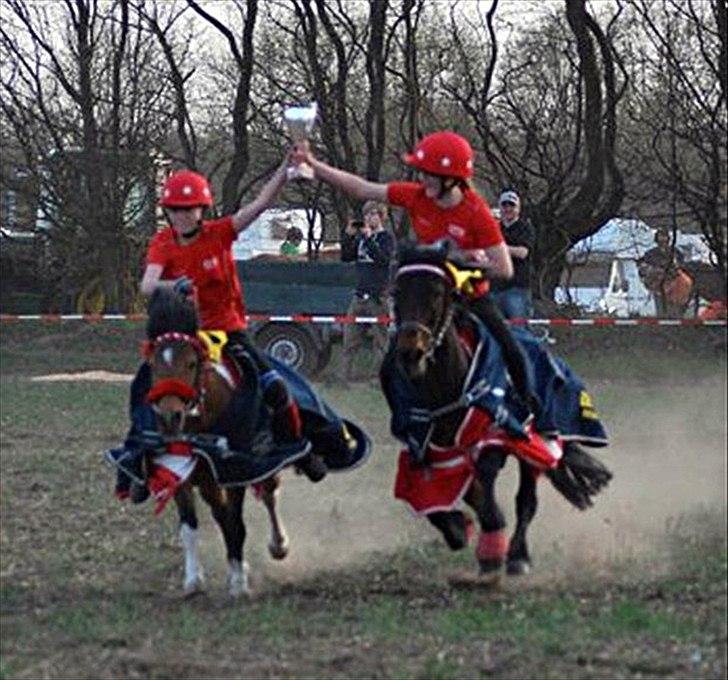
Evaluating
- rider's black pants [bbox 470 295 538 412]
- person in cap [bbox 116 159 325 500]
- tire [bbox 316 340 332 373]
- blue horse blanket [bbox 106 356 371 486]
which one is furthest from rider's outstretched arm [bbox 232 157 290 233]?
tire [bbox 316 340 332 373]

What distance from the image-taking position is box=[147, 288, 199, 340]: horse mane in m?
9.76

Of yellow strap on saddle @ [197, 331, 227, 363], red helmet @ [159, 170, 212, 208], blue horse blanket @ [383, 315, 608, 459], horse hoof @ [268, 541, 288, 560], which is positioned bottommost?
horse hoof @ [268, 541, 288, 560]

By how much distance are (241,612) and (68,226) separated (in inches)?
986

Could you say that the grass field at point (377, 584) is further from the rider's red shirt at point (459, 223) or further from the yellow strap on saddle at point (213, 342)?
the rider's red shirt at point (459, 223)

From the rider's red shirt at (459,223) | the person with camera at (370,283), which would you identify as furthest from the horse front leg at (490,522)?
the person with camera at (370,283)

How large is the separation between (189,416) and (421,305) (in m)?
1.25

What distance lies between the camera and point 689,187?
27656mm

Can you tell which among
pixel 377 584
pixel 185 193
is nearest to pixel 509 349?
pixel 377 584

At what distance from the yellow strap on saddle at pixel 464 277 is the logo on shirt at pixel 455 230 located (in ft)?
0.83

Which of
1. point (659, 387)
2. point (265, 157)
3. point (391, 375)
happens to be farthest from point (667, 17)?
point (391, 375)

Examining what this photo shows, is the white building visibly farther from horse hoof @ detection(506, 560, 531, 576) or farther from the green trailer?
horse hoof @ detection(506, 560, 531, 576)

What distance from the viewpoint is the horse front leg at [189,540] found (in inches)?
393

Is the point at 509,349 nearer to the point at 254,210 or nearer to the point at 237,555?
the point at 254,210

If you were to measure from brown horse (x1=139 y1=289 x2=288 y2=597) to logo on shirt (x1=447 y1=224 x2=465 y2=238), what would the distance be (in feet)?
4.12
